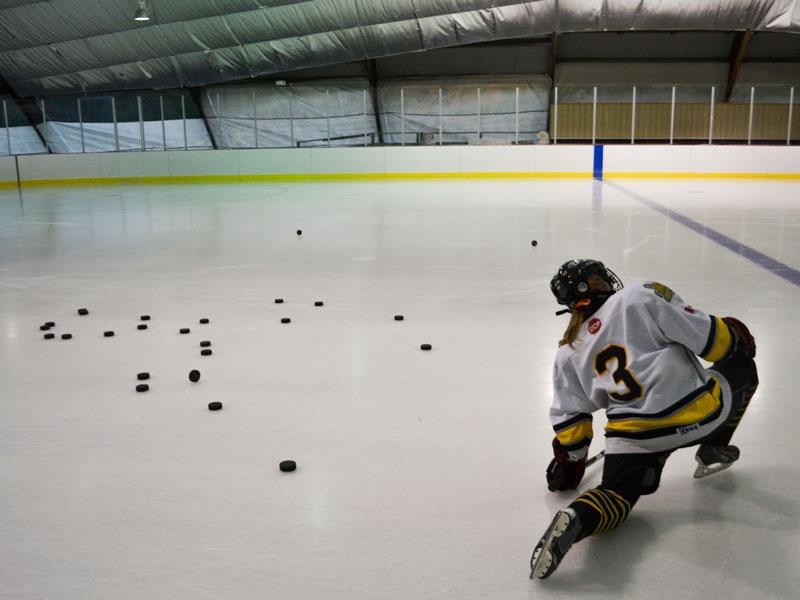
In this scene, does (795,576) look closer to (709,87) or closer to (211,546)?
(211,546)

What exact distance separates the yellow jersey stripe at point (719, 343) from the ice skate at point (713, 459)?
0.54 metres

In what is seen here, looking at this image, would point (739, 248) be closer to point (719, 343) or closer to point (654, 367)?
point (719, 343)

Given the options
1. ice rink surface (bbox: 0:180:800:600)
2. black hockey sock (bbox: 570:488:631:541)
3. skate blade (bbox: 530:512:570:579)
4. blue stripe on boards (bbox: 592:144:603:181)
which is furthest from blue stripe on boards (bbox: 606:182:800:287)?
blue stripe on boards (bbox: 592:144:603:181)

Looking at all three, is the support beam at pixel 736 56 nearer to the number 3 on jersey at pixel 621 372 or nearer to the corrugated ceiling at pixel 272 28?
the corrugated ceiling at pixel 272 28

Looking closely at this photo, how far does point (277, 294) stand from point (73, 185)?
17966 millimetres

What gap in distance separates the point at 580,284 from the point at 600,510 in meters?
0.68

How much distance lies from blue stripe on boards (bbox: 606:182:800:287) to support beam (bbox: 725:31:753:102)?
13784 mm

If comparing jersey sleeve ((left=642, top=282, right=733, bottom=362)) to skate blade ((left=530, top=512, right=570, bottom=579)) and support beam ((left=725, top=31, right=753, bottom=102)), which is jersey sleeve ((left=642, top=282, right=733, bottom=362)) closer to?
skate blade ((left=530, top=512, right=570, bottom=579))

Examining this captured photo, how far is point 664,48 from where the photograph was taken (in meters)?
26.2

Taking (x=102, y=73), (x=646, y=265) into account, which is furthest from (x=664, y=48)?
(x=646, y=265)

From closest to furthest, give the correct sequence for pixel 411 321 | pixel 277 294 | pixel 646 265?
1. pixel 411 321
2. pixel 277 294
3. pixel 646 265

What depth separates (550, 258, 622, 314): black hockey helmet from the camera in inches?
103

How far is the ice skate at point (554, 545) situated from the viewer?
2.23 m

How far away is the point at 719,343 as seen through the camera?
254 cm
